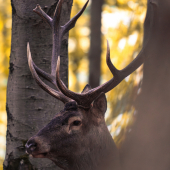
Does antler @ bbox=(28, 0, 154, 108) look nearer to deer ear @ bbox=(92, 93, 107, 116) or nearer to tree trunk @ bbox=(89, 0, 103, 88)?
deer ear @ bbox=(92, 93, 107, 116)

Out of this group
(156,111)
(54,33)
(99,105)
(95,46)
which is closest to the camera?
(156,111)

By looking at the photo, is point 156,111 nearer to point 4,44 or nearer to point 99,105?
point 99,105

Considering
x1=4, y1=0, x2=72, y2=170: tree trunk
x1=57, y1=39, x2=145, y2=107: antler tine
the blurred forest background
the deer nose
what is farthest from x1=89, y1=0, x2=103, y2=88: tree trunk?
the deer nose

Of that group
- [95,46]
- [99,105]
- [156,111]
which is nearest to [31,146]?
[99,105]

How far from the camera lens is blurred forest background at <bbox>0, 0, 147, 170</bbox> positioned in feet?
9.18

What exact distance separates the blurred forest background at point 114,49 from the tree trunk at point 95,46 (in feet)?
0.37

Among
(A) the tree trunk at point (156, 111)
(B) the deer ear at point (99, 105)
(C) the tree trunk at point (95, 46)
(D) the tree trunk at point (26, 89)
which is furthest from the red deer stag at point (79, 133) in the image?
(C) the tree trunk at point (95, 46)

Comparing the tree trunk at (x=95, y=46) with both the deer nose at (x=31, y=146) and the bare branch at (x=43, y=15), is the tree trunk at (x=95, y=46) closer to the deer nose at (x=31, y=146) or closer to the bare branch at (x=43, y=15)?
the bare branch at (x=43, y=15)

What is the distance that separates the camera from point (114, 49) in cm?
449

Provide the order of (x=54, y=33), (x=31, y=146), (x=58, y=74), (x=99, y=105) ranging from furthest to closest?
1. (x=54, y=33)
2. (x=99, y=105)
3. (x=58, y=74)
4. (x=31, y=146)

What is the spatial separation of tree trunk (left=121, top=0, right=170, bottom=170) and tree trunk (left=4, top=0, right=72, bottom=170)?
1018 millimetres

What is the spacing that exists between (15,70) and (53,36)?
19.1 inches

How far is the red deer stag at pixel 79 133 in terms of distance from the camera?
189 centimetres

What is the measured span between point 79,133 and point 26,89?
708mm
